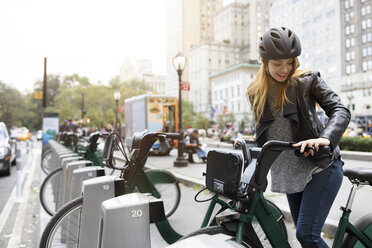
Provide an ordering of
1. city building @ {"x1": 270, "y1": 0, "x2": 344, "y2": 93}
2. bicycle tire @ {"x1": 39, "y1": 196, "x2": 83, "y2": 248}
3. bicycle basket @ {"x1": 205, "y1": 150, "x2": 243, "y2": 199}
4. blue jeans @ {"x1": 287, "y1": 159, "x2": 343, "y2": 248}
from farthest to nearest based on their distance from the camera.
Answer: city building @ {"x1": 270, "y1": 0, "x2": 344, "y2": 93}
bicycle tire @ {"x1": 39, "y1": 196, "x2": 83, "y2": 248}
blue jeans @ {"x1": 287, "y1": 159, "x2": 343, "y2": 248}
bicycle basket @ {"x1": 205, "y1": 150, "x2": 243, "y2": 199}

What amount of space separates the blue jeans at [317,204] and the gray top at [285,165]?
0.18ft

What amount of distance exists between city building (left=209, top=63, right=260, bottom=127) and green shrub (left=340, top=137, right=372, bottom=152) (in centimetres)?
6160

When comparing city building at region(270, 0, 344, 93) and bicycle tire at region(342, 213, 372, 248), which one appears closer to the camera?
bicycle tire at region(342, 213, 372, 248)

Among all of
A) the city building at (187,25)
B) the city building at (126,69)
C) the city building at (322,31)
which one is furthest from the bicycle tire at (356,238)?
the city building at (126,69)

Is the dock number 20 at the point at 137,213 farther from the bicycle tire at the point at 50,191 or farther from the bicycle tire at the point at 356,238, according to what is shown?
the bicycle tire at the point at 50,191

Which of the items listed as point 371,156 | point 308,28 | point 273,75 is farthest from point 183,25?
point 273,75

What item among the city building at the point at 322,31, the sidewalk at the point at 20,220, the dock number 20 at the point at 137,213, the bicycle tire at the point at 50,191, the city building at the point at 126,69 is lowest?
the sidewalk at the point at 20,220

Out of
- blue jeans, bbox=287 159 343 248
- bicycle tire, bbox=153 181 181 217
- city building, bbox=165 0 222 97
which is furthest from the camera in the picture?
city building, bbox=165 0 222 97

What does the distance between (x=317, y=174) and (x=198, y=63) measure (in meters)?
109

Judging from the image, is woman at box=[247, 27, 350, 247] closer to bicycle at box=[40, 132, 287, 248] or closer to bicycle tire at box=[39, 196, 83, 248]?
bicycle at box=[40, 132, 287, 248]

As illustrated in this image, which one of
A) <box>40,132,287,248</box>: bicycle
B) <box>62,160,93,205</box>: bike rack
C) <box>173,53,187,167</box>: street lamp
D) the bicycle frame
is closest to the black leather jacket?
the bicycle frame

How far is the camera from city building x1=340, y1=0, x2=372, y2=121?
61062 millimetres

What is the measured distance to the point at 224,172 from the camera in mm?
1913

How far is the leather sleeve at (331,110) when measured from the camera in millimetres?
1865
